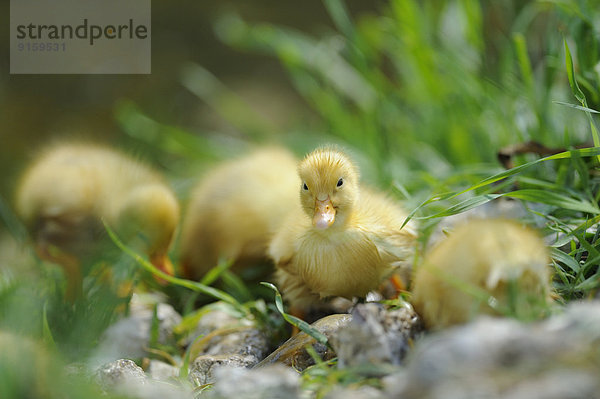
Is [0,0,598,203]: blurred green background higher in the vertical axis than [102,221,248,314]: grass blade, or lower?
higher

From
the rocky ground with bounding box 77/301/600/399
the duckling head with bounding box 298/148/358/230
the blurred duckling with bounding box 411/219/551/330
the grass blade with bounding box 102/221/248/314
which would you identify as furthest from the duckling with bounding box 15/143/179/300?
the blurred duckling with bounding box 411/219/551/330

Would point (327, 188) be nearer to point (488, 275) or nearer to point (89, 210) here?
point (488, 275)

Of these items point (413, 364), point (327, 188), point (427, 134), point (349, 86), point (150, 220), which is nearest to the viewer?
point (413, 364)

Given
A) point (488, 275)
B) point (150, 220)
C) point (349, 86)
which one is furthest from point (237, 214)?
point (349, 86)

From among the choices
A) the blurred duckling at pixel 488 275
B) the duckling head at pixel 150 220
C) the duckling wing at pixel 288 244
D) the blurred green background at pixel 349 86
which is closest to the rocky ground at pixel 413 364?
the blurred duckling at pixel 488 275

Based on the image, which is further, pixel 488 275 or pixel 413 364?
pixel 488 275

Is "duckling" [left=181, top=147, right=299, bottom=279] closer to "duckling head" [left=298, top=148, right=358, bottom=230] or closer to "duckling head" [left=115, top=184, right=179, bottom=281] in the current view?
"duckling head" [left=115, top=184, right=179, bottom=281]

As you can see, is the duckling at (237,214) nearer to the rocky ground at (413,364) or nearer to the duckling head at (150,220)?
the duckling head at (150,220)
